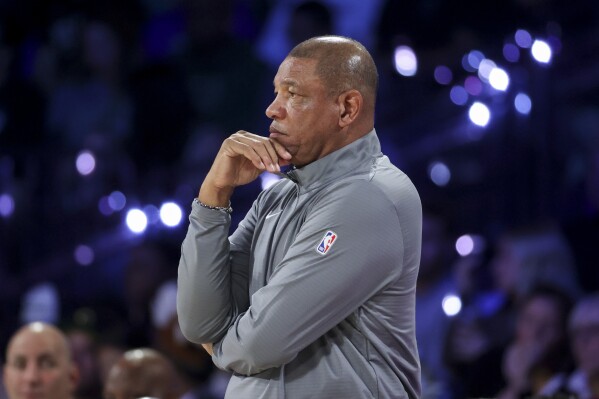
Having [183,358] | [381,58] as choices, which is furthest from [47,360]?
[381,58]

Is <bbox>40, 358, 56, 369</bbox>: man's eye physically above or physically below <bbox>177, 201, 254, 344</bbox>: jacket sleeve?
below

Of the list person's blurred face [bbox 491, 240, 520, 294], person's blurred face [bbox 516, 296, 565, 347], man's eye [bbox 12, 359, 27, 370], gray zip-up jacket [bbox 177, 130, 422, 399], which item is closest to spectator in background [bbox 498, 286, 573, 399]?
person's blurred face [bbox 516, 296, 565, 347]

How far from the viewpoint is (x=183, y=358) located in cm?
602

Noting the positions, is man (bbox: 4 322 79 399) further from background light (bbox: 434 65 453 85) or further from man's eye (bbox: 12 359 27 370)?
background light (bbox: 434 65 453 85)

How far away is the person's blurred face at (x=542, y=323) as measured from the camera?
5094 millimetres

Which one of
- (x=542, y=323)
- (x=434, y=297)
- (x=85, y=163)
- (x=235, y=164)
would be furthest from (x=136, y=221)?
(x=235, y=164)

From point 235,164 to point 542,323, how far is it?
10.4ft

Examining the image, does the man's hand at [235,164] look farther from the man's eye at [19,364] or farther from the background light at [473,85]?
the background light at [473,85]

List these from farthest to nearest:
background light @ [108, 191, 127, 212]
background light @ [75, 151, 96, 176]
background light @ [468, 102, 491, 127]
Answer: background light @ [75, 151, 96, 176] < background light @ [108, 191, 127, 212] < background light @ [468, 102, 491, 127]

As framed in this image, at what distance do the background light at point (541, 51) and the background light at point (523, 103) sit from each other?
0.69ft

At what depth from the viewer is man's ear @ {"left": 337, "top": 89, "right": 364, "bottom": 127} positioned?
2.32 metres

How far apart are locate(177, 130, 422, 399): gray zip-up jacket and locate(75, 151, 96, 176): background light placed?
4.46 metres

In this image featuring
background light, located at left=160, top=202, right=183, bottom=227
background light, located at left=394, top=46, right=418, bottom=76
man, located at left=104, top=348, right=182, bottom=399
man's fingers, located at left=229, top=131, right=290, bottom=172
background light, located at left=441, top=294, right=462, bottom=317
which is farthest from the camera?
background light, located at left=160, top=202, right=183, bottom=227

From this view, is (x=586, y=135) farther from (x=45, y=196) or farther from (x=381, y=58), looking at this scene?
(x=45, y=196)
